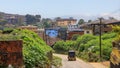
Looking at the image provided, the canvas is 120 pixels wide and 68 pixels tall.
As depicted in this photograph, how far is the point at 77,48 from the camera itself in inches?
2815

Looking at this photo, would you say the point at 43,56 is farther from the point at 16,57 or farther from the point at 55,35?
the point at 55,35

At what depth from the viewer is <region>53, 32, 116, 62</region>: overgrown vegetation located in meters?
54.4

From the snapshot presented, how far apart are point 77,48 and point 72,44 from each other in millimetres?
5658

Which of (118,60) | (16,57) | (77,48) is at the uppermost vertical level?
Result: (16,57)

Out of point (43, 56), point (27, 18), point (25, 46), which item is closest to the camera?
point (25, 46)

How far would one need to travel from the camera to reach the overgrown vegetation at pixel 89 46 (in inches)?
2143

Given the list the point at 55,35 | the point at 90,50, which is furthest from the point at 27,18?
the point at 90,50

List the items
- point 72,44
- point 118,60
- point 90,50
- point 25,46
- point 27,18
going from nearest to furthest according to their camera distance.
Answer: point 25,46 → point 118,60 → point 90,50 → point 72,44 → point 27,18

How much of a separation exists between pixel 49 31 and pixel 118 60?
234 ft

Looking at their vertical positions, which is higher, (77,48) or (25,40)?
(25,40)

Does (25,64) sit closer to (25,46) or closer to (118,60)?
(25,46)

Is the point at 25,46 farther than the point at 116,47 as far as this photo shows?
No

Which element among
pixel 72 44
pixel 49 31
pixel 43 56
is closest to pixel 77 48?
pixel 72 44

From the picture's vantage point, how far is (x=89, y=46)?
62250 millimetres
